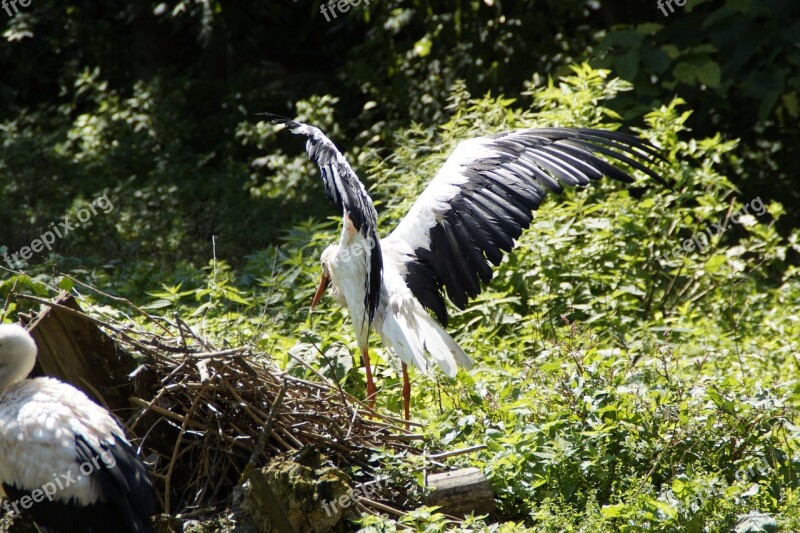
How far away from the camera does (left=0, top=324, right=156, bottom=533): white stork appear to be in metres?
3.19

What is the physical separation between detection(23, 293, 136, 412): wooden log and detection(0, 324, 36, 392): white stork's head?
7.1 inches

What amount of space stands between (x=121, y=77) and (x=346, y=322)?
6976 mm

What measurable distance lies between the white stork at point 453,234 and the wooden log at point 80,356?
118 cm

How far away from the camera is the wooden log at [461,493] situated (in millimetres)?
3564

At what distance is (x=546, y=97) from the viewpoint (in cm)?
666

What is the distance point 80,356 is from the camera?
147 inches

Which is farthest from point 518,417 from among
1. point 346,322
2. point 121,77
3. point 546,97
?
point 121,77

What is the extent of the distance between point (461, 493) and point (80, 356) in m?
1.52
